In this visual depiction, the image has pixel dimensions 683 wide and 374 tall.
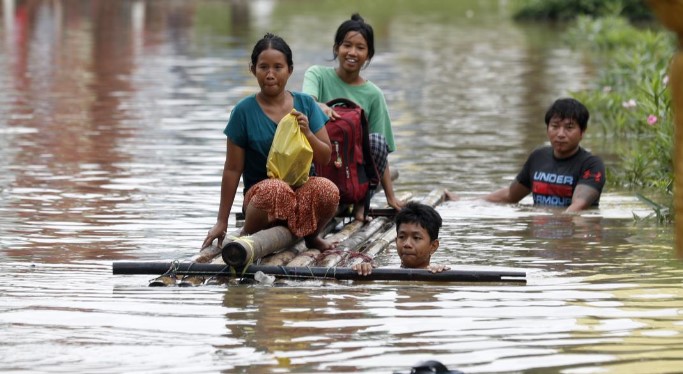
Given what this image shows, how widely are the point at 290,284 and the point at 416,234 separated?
73 cm

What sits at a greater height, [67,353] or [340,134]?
[340,134]

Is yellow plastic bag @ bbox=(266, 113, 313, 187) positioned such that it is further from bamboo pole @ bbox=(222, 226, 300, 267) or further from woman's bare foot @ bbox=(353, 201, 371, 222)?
woman's bare foot @ bbox=(353, 201, 371, 222)

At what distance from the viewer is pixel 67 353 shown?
6.00 meters

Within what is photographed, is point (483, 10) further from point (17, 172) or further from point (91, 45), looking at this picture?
point (17, 172)

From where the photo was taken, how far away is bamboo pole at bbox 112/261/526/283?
7277 millimetres

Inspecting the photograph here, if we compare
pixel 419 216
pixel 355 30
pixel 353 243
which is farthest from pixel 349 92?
pixel 419 216

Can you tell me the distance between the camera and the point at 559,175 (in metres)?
10.3

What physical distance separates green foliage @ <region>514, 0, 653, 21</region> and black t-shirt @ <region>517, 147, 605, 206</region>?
27.4 meters

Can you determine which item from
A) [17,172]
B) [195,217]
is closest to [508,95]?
[17,172]

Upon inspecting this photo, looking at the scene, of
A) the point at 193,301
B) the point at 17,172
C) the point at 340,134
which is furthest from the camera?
the point at 17,172

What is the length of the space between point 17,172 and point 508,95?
343 inches

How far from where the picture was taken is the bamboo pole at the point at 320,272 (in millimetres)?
7277

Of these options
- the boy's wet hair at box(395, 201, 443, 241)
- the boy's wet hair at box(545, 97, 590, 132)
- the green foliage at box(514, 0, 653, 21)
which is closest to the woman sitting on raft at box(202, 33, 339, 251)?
the boy's wet hair at box(395, 201, 443, 241)

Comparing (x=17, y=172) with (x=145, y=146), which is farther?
(x=145, y=146)
